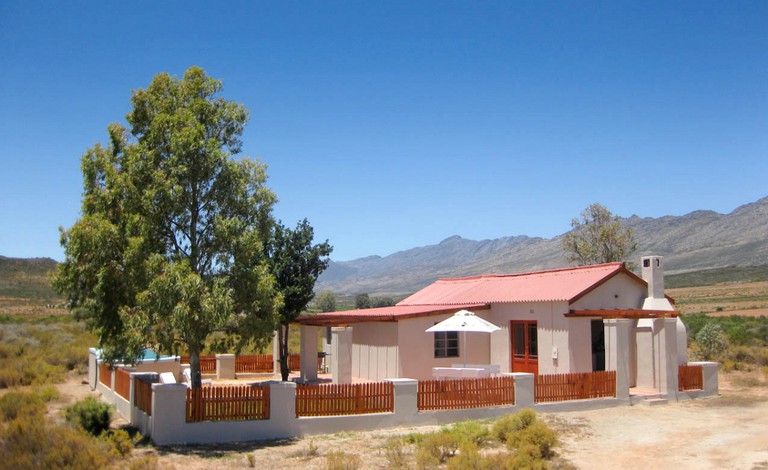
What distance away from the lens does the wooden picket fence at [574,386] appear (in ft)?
56.0

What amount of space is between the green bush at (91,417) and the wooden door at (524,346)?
37.8ft

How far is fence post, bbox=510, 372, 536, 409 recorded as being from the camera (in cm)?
1650

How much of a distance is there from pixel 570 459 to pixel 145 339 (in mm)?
7776

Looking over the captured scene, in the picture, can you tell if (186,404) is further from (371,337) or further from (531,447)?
(371,337)

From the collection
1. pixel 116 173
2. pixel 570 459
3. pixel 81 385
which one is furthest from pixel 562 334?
pixel 81 385

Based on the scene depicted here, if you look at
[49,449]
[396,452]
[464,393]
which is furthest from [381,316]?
[49,449]

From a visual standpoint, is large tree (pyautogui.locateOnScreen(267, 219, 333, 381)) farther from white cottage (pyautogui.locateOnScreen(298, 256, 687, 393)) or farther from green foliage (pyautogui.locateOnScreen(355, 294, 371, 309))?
Answer: green foliage (pyautogui.locateOnScreen(355, 294, 371, 309))

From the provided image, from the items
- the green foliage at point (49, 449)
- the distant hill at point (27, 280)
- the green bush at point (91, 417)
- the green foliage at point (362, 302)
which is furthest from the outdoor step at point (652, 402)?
the distant hill at point (27, 280)

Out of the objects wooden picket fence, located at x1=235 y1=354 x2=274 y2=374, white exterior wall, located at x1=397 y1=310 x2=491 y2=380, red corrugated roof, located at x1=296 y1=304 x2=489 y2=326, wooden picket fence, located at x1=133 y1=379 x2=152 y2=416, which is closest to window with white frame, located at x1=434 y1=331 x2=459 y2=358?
white exterior wall, located at x1=397 y1=310 x2=491 y2=380

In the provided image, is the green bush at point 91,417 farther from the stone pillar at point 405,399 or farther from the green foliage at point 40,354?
the green foliage at point 40,354

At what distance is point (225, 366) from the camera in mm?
24391

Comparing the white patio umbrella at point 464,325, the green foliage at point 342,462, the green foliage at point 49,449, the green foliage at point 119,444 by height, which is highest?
the white patio umbrella at point 464,325

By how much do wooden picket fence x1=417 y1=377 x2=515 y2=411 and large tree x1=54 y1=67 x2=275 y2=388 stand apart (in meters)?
3.74

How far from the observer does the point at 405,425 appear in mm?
15117
